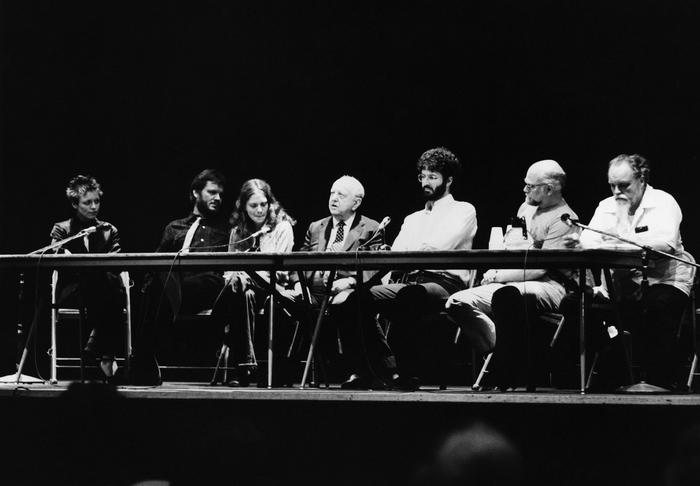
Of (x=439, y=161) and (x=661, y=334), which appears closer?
(x=661, y=334)

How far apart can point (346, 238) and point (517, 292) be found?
125 cm

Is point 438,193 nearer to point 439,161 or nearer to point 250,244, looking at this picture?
point 439,161

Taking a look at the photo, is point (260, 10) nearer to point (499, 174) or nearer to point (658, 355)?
point (499, 174)

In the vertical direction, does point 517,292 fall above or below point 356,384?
above

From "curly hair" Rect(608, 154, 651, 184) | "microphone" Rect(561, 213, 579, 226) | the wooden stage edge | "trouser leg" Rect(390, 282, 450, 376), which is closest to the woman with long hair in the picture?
"trouser leg" Rect(390, 282, 450, 376)

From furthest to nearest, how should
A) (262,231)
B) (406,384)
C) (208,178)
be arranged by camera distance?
(208,178) < (262,231) < (406,384)

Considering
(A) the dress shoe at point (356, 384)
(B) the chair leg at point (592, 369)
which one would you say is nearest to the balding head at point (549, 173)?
(B) the chair leg at point (592, 369)

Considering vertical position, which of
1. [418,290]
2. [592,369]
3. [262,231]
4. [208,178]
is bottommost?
[592,369]

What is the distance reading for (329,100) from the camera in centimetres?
638

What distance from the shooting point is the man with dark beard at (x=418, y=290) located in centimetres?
424

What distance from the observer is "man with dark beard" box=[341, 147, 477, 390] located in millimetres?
4242

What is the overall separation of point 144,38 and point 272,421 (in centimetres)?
356

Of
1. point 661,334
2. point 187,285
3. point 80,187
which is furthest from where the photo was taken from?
point 80,187

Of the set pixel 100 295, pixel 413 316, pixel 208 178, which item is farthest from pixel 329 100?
pixel 413 316
